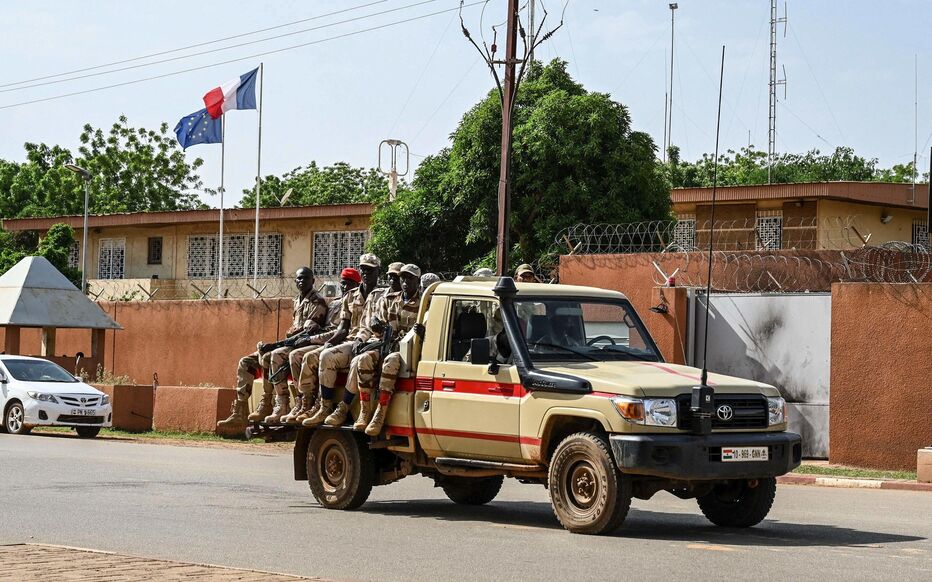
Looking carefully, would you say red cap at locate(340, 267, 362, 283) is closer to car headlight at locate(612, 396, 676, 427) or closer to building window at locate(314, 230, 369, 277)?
car headlight at locate(612, 396, 676, 427)

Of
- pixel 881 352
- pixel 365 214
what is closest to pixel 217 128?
pixel 365 214

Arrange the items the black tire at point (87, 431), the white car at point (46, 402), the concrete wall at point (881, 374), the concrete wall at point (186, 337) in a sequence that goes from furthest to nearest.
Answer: the concrete wall at point (186, 337), the black tire at point (87, 431), the white car at point (46, 402), the concrete wall at point (881, 374)

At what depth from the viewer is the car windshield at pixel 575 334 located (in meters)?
11.4

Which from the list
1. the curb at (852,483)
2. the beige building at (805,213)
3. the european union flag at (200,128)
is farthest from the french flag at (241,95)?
the curb at (852,483)

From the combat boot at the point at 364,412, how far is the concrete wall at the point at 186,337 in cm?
1820

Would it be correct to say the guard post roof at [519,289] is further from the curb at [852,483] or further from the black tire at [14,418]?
the black tire at [14,418]

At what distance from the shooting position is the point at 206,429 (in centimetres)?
2522

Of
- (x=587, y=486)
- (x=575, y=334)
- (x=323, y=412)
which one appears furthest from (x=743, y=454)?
(x=323, y=412)

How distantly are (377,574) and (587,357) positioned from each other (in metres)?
3.50

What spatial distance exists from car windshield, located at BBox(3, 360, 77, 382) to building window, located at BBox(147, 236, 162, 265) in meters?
16.6

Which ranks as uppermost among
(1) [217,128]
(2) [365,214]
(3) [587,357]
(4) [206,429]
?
(1) [217,128]

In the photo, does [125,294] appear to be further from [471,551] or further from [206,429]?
[471,551]

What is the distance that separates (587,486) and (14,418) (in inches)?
655

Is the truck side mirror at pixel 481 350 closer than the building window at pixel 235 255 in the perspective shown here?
Yes
